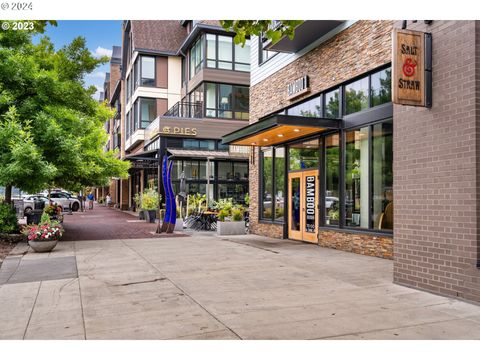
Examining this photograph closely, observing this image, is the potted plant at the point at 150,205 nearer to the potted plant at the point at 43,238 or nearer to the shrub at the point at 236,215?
the shrub at the point at 236,215

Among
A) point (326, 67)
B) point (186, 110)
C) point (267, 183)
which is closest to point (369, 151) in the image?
point (326, 67)

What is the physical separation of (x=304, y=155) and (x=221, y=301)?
8182 millimetres

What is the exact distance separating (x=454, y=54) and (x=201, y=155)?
20720 mm

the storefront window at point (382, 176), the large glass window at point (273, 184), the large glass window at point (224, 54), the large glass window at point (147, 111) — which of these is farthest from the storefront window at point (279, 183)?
the large glass window at point (147, 111)

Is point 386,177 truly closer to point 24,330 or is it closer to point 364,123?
point 364,123

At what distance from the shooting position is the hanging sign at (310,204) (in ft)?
42.7

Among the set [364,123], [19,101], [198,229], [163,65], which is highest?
[163,65]

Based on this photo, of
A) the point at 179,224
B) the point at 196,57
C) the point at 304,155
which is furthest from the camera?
the point at 196,57

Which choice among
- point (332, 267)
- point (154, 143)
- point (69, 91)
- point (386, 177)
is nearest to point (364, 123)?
point (386, 177)

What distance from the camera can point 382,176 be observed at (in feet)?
33.2

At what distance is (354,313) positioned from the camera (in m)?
5.53

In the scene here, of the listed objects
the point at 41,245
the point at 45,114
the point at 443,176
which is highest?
the point at 45,114

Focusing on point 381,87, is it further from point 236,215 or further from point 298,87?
point 236,215

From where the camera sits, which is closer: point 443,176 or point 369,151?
point 443,176
